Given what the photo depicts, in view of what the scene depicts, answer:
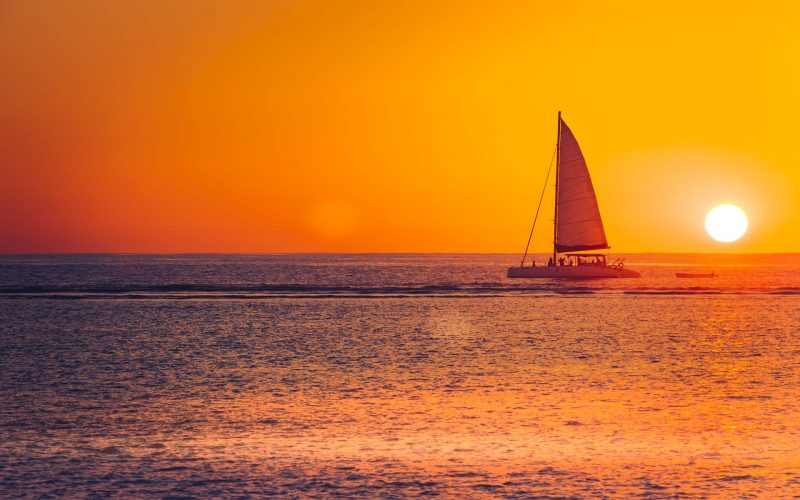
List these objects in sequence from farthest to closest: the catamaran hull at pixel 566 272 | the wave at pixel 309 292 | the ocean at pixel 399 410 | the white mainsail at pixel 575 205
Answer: the white mainsail at pixel 575 205
the catamaran hull at pixel 566 272
the wave at pixel 309 292
the ocean at pixel 399 410

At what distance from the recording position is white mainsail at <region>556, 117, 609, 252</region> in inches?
4574

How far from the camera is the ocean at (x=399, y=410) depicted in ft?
52.5

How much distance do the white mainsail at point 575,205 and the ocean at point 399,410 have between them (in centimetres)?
5965

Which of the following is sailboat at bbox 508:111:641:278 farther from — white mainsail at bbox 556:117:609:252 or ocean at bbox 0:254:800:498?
ocean at bbox 0:254:800:498

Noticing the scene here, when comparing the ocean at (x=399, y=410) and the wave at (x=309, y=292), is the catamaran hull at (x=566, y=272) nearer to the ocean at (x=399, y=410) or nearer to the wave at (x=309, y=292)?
the wave at (x=309, y=292)

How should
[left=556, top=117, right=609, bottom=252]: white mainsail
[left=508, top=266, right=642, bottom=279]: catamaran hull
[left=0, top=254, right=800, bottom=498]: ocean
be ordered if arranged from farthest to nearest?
1. [left=556, top=117, right=609, bottom=252]: white mainsail
2. [left=508, top=266, right=642, bottom=279]: catamaran hull
3. [left=0, top=254, right=800, bottom=498]: ocean

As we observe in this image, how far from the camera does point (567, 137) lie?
4636 inches

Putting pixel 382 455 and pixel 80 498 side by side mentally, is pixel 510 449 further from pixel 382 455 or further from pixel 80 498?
pixel 80 498

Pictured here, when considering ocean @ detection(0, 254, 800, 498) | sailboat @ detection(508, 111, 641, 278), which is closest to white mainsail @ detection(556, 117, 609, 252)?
sailboat @ detection(508, 111, 641, 278)

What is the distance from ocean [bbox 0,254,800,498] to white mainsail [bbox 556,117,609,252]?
5965 centimetres

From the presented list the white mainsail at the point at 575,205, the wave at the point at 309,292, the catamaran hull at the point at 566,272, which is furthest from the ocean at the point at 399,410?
the white mainsail at the point at 575,205

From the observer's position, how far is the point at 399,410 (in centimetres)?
2395

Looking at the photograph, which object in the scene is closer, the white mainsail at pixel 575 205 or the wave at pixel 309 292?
the wave at pixel 309 292

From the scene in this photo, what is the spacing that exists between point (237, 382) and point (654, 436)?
15.5 meters
